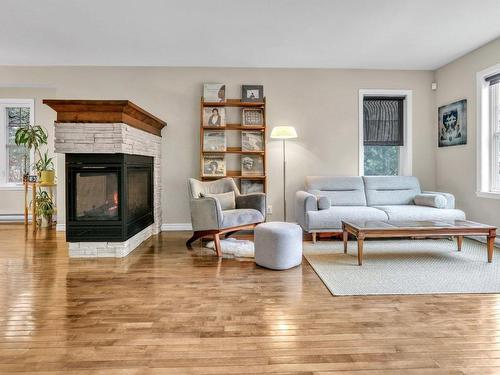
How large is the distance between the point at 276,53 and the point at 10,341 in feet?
13.7

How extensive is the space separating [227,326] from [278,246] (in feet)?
4.05

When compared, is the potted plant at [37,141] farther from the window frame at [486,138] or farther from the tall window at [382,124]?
the window frame at [486,138]

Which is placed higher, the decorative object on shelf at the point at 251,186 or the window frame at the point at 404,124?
the window frame at the point at 404,124

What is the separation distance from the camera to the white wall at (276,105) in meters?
5.09

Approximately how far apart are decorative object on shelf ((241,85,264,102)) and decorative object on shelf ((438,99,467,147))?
279 cm

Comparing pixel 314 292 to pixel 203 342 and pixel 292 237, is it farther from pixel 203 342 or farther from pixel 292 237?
pixel 203 342

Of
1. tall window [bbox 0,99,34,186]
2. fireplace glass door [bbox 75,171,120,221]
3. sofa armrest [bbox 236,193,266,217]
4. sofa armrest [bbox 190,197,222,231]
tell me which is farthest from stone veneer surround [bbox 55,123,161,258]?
tall window [bbox 0,99,34,186]

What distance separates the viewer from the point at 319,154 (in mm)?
5293

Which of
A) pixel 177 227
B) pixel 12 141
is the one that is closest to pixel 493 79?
pixel 177 227

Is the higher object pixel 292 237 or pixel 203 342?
pixel 292 237

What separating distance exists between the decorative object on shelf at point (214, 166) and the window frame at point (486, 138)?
3.49 m

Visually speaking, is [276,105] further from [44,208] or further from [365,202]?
[44,208]

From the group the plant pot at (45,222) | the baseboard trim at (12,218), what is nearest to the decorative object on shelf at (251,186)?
the plant pot at (45,222)

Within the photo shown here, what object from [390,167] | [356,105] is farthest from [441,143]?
[356,105]
